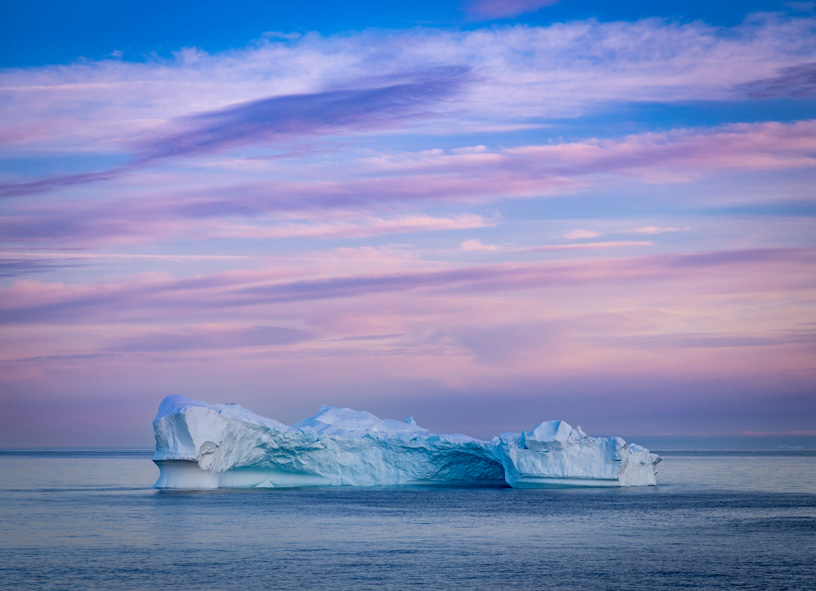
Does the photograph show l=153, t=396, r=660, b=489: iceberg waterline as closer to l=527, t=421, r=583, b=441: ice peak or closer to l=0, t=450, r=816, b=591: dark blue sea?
l=527, t=421, r=583, b=441: ice peak

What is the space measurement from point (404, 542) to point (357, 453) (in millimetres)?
19108

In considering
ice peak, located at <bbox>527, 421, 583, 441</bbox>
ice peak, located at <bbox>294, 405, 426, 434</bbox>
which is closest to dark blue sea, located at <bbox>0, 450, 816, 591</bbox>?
ice peak, located at <bbox>527, 421, 583, 441</bbox>

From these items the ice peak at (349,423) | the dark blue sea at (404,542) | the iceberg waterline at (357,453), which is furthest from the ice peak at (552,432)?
the ice peak at (349,423)

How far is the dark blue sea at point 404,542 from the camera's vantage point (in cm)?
2030

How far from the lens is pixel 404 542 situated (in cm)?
2653

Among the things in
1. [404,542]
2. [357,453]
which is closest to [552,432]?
[357,453]

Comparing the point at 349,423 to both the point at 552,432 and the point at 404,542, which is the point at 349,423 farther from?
the point at 404,542

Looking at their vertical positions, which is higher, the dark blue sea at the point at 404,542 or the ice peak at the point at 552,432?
the ice peak at the point at 552,432

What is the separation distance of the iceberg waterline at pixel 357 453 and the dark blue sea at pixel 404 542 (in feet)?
5.07

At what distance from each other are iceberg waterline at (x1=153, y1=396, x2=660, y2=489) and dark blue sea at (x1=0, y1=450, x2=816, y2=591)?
155cm

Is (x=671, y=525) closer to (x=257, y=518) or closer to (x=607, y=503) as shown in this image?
(x=607, y=503)

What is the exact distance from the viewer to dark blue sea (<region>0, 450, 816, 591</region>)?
2030 cm

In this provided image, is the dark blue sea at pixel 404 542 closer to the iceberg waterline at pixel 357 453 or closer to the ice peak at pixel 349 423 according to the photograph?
the iceberg waterline at pixel 357 453

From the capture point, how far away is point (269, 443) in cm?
4169
